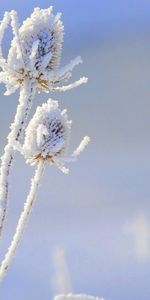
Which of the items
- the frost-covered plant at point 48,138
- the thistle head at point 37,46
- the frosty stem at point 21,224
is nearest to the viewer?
the frosty stem at point 21,224

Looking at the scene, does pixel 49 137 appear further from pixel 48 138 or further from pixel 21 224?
pixel 21 224

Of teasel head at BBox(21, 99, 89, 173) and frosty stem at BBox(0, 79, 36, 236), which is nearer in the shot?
frosty stem at BBox(0, 79, 36, 236)

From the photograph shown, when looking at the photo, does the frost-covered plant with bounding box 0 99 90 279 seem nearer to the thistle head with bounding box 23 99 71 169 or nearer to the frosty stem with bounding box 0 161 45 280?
the thistle head with bounding box 23 99 71 169

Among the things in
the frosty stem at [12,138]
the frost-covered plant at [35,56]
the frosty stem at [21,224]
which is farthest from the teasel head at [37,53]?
the frosty stem at [21,224]

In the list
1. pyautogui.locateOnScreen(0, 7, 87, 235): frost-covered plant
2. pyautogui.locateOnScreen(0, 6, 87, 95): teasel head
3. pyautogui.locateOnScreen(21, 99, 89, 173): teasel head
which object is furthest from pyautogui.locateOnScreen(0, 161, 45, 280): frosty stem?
pyautogui.locateOnScreen(0, 6, 87, 95): teasel head

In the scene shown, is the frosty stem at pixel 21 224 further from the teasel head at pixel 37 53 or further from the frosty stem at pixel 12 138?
the teasel head at pixel 37 53

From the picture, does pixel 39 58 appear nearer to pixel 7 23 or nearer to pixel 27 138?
pixel 7 23
